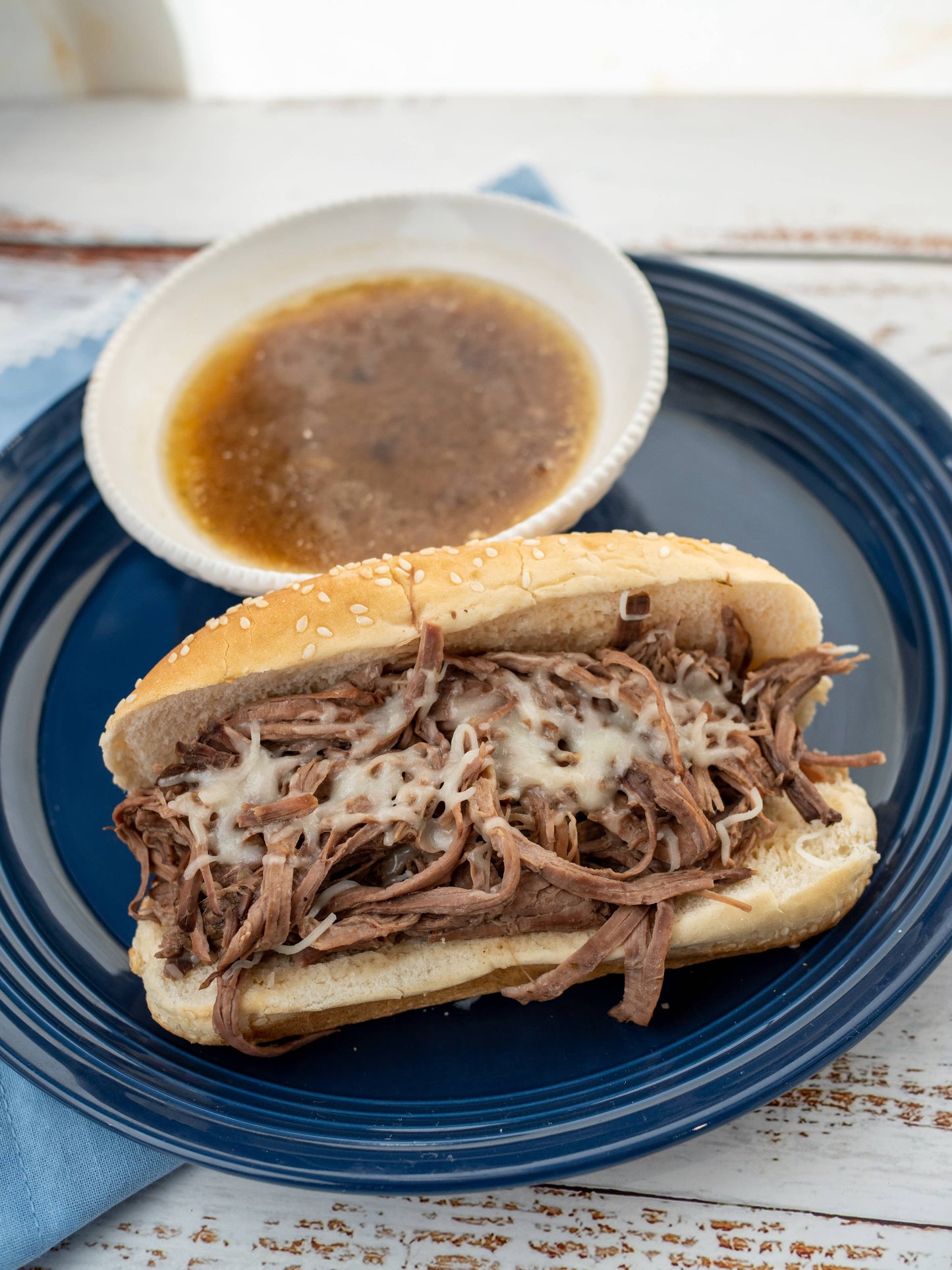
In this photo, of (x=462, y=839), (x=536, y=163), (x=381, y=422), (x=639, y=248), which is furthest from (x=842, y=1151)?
(x=536, y=163)

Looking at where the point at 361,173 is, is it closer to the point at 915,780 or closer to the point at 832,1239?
the point at 915,780

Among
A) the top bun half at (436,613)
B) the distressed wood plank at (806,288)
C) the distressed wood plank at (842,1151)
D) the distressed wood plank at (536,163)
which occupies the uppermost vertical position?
the distressed wood plank at (536,163)

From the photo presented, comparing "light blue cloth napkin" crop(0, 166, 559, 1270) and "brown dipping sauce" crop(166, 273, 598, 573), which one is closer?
"light blue cloth napkin" crop(0, 166, 559, 1270)

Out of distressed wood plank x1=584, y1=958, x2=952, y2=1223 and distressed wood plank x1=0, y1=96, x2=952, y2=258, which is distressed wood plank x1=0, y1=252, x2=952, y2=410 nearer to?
distressed wood plank x1=0, y1=96, x2=952, y2=258

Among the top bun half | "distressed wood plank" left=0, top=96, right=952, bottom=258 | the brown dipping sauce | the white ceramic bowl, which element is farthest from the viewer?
"distressed wood plank" left=0, top=96, right=952, bottom=258

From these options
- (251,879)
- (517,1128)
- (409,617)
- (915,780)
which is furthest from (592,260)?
(517,1128)

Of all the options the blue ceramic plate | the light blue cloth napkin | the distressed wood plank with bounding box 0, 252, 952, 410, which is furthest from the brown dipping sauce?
the light blue cloth napkin

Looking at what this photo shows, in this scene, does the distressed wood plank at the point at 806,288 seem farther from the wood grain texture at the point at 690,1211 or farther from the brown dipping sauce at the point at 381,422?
the wood grain texture at the point at 690,1211

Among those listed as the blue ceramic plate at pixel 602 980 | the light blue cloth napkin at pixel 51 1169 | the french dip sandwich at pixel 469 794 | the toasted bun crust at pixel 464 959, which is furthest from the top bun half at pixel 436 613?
the light blue cloth napkin at pixel 51 1169
